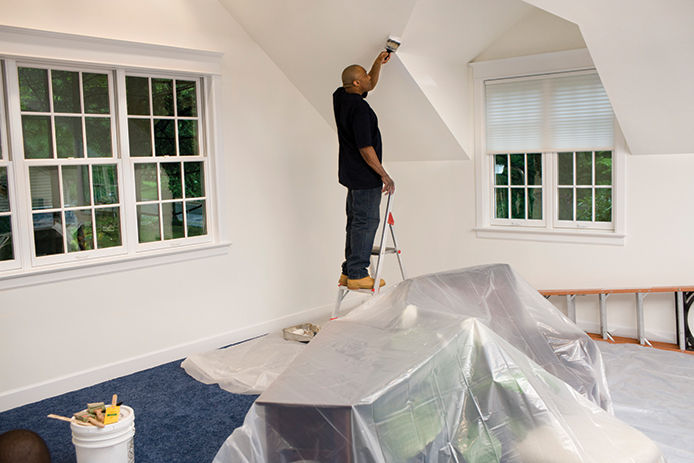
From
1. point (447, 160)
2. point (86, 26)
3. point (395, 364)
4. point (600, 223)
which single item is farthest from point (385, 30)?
point (395, 364)

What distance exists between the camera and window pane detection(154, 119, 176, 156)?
4309 mm

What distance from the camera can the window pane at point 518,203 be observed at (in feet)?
16.7

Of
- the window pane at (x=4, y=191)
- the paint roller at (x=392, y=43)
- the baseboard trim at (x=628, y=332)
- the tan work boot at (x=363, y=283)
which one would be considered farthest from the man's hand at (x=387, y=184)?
the window pane at (x=4, y=191)

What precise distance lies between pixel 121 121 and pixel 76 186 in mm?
540

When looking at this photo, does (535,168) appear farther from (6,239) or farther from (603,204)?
(6,239)

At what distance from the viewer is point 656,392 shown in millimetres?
3475

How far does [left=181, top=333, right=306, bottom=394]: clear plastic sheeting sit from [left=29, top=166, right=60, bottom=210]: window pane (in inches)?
56.3

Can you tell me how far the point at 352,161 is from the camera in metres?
4.25

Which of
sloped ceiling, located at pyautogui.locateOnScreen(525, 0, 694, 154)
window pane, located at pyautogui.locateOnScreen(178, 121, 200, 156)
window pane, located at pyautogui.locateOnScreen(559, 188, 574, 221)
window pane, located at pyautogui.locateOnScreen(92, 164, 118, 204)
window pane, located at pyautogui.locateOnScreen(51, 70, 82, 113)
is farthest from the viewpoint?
window pane, located at pyautogui.locateOnScreen(559, 188, 574, 221)

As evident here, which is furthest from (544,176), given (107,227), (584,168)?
(107,227)

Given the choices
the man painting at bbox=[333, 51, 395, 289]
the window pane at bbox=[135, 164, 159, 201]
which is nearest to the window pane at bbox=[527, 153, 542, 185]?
the man painting at bbox=[333, 51, 395, 289]

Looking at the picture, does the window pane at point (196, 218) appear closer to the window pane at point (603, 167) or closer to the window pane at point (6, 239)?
the window pane at point (6, 239)

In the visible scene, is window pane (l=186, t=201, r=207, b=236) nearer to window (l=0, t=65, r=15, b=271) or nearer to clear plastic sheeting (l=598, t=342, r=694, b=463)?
window (l=0, t=65, r=15, b=271)

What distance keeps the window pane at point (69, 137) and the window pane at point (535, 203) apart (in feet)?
11.6
